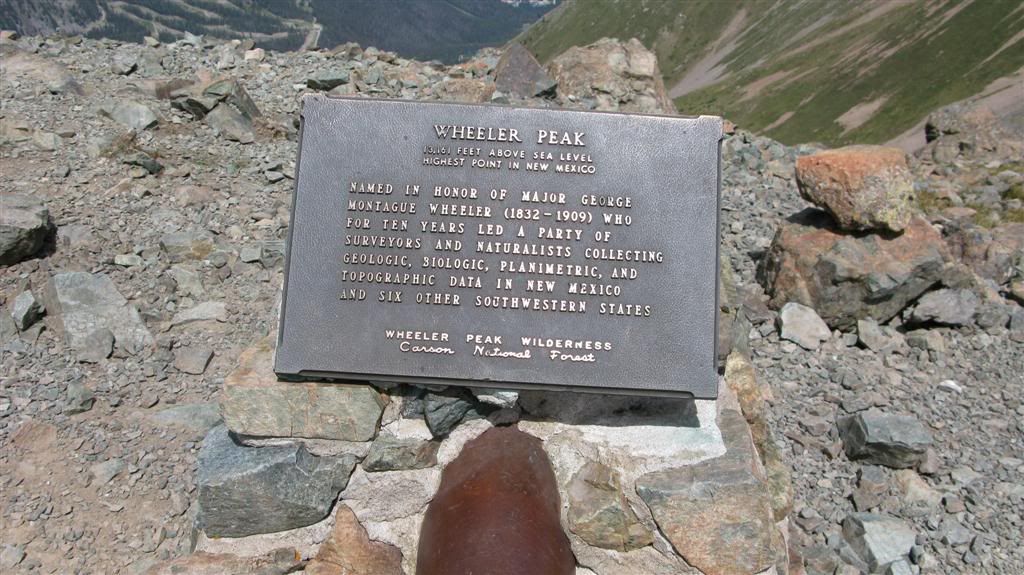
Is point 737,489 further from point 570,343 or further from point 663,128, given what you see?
point 663,128

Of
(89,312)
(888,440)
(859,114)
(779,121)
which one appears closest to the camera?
(888,440)

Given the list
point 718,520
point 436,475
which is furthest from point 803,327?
point 436,475

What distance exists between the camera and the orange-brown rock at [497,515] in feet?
10.4

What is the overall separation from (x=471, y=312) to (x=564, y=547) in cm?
134

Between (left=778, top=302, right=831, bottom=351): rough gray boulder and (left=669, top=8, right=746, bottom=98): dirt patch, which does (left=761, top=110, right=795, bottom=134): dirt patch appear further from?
(left=778, top=302, right=831, bottom=351): rough gray boulder

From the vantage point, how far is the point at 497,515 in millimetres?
3322

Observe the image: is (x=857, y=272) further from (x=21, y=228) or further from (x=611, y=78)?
(x=21, y=228)

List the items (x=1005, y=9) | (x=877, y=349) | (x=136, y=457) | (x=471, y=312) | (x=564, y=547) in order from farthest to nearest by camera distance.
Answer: (x=1005, y=9) → (x=877, y=349) → (x=136, y=457) → (x=471, y=312) → (x=564, y=547)

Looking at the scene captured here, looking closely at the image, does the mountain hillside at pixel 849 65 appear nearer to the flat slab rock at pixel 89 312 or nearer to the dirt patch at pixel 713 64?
the dirt patch at pixel 713 64

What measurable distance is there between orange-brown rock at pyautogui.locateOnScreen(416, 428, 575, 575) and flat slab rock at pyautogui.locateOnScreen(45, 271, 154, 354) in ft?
13.3

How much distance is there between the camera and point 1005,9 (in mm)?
57844

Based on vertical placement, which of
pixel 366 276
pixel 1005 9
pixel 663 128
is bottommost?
pixel 366 276

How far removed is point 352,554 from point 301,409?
34.1 inches

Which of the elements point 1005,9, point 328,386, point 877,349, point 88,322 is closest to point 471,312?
point 328,386
